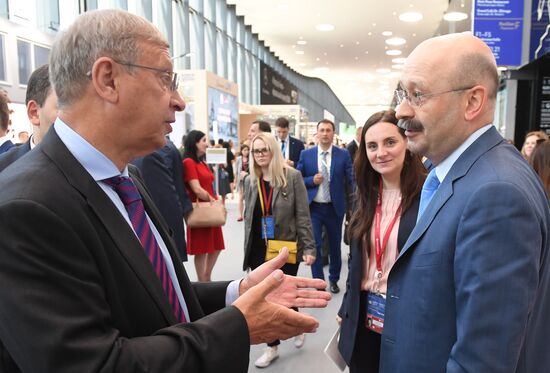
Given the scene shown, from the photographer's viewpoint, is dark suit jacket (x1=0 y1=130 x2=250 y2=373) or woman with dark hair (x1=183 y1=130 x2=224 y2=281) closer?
dark suit jacket (x1=0 y1=130 x2=250 y2=373)

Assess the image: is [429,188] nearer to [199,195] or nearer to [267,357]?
[267,357]

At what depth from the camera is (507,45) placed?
639 centimetres

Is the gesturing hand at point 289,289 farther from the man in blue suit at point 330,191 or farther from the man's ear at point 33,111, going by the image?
the man in blue suit at point 330,191

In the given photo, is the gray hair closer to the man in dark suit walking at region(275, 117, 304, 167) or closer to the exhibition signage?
the man in dark suit walking at region(275, 117, 304, 167)

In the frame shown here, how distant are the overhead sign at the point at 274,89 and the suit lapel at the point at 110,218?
18781 mm

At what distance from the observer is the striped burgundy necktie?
1083 mm

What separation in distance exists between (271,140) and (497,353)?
8.93 ft

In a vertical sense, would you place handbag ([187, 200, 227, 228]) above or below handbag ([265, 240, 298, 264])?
above

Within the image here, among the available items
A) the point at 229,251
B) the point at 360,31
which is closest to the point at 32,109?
the point at 229,251

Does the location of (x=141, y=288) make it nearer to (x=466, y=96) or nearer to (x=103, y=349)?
(x=103, y=349)

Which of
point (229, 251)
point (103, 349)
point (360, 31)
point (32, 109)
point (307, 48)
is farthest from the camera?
point (307, 48)

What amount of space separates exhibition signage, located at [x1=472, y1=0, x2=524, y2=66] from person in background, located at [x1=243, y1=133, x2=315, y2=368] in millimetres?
4490

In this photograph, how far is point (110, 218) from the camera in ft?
3.12

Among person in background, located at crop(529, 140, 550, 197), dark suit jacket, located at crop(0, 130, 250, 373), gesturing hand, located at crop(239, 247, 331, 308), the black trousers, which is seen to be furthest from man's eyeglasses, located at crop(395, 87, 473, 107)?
person in background, located at crop(529, 140, 550, 197)
